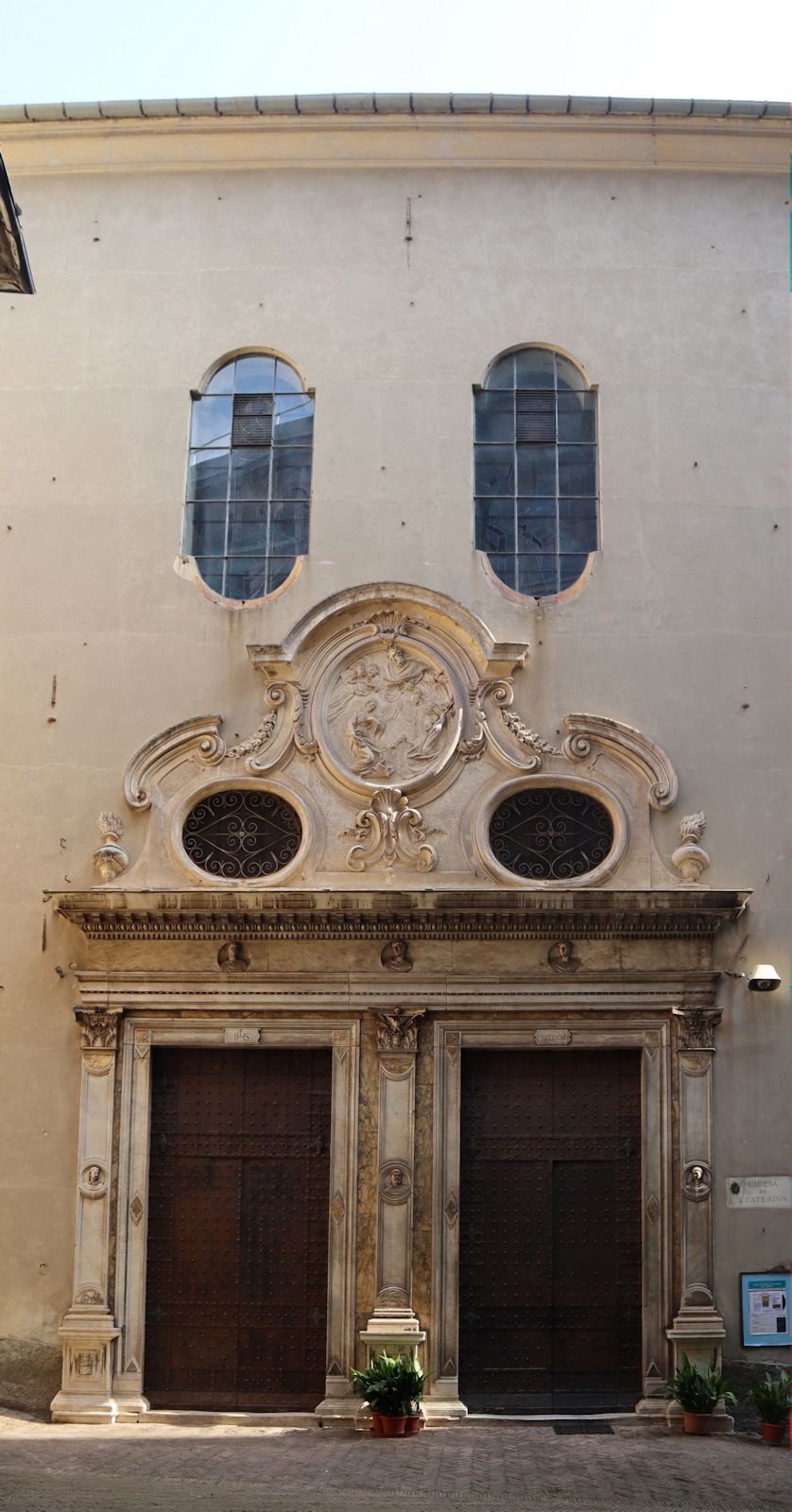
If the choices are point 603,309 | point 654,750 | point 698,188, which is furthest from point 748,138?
point 654,750

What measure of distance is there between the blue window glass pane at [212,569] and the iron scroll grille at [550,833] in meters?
3.25

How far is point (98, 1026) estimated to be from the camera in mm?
14914

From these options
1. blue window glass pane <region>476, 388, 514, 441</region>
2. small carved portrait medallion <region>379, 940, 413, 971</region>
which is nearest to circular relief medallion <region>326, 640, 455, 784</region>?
small carved portrait medallion <region>379, 940, 413, 971</region>

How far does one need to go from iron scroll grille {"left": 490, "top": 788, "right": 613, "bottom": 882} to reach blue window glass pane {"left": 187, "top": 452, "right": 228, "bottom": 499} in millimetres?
3921

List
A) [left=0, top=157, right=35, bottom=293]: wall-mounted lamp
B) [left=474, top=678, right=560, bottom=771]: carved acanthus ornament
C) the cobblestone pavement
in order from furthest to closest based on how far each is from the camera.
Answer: [left=474, top=678, right=560, bottom=771]: carved acanthus ornament, [left=0, top=157, right=35, bottom=293]: wall-mounted lamp, the cobblestone pavement

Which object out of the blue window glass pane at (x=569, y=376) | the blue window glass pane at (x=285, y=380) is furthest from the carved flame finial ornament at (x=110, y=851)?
the blue window glass pane at (x=569, y=376)

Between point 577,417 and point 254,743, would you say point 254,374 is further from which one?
point 254,743

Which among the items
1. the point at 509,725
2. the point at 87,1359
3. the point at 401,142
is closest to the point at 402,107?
the point at 401,142

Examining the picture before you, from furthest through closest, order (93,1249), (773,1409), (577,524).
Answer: (577,524) → (93,1249) → (773,1409)

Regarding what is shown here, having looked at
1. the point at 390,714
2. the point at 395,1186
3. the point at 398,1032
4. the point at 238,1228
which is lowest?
the point at 238,1228

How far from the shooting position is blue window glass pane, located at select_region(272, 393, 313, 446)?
1638 cm

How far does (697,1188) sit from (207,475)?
24.7ft

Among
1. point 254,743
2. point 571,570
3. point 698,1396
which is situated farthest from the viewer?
point 571,570

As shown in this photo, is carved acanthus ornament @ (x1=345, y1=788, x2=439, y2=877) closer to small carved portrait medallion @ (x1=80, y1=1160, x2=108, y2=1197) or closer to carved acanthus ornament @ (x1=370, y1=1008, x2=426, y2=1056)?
carved acanthus ornament @ (x1=370, y1=1008, x2=426, y2=1056)
